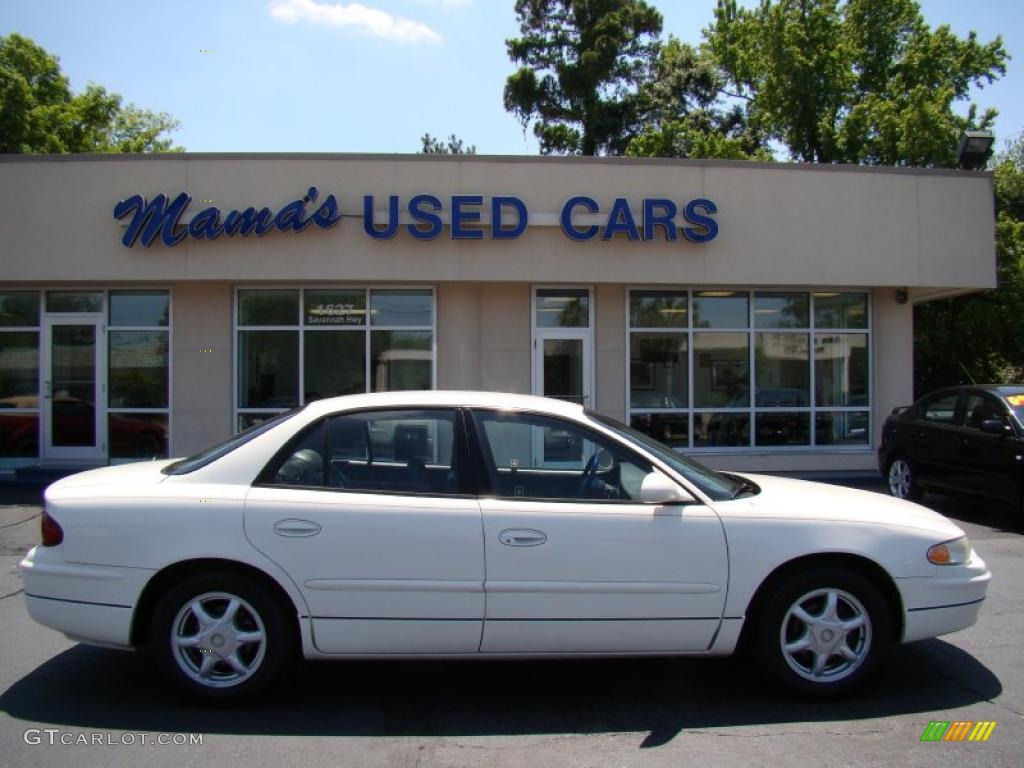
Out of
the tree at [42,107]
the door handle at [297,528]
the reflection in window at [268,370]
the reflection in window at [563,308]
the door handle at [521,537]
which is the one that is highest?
the tree at [42,107]

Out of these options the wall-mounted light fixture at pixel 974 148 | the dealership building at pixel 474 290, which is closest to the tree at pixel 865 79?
the wall-mounted light fixture at pixel 974 148

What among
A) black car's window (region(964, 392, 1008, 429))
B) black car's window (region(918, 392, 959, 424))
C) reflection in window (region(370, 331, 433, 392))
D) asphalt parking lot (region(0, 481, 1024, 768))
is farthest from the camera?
reflection in window (region(370, 331, 433, 392))

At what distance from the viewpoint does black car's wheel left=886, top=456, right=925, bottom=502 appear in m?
A: 10.2

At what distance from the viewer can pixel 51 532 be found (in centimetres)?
409

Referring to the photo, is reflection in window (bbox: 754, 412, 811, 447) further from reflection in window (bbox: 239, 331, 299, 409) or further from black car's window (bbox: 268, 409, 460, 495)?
black car's window (bbox: 268, 409, 460, 495)

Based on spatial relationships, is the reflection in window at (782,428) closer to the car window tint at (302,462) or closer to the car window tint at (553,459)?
the car window tint at (553,459)

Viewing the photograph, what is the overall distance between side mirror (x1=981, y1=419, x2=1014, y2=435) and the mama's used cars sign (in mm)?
5390

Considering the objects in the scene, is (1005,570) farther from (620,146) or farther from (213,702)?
(620,146)

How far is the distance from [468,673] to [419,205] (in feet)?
27.9

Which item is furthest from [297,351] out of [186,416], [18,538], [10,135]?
[10,135]

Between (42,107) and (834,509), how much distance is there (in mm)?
27498

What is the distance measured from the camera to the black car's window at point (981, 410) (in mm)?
9133

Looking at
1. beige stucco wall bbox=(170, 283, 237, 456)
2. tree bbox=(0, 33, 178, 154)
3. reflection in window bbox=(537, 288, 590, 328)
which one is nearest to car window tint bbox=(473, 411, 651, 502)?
reflection in window bbox=(537, 288, 590, 328)

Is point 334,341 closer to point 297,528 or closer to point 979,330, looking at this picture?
point 297,528
